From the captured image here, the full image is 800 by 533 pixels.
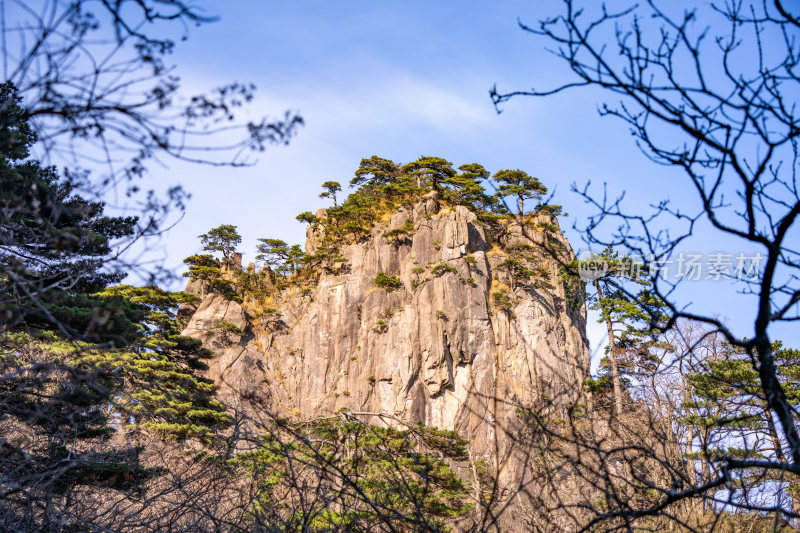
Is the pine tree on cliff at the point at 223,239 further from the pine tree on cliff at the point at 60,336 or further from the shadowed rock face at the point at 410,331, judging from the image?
the pine tree on cliff at the point at 60,336

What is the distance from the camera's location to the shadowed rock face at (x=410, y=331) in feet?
96.9

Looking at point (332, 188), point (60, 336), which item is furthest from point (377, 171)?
point (60, 336)

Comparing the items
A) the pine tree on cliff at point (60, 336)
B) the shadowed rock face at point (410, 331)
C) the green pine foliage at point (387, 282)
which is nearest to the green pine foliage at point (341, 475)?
the pine tree on cliff at point (60, 336)

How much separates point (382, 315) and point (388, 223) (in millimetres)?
6951

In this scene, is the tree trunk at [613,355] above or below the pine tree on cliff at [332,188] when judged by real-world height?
below

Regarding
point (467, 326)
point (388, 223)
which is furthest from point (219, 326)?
point (467, 326)

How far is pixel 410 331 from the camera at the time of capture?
3111cm

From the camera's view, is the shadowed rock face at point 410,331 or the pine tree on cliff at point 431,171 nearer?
the shadowed rock face at point 410,331

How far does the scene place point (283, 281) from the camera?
1537 inches

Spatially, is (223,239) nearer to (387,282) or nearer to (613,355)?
(387,282)

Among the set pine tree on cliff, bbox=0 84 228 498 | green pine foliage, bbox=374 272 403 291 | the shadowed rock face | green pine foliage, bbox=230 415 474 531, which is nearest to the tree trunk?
the shadowed rock face

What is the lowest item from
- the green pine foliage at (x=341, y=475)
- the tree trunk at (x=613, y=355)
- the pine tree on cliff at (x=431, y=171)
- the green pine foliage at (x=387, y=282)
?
the green pine foliage at (x=341, y=475)

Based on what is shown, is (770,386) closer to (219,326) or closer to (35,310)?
(35,310)

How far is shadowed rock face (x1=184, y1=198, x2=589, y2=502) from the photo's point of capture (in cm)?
2955
